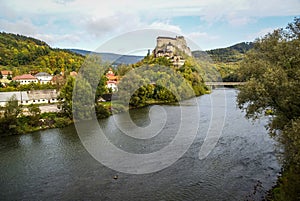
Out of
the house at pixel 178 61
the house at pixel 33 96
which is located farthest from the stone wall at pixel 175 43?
the house at pixel 33 96

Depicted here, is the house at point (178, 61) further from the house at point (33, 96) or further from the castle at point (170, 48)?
the house at point (33, 96)

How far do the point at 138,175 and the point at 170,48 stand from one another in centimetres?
6906

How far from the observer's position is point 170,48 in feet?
261

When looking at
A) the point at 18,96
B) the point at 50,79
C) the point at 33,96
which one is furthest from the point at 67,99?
the point at 50,79

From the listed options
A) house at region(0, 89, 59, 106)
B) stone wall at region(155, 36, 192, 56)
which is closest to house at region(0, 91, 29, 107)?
house at region(0, 89, 59, 106)

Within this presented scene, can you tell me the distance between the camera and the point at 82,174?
14180 millimetres

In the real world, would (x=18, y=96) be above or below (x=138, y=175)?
above

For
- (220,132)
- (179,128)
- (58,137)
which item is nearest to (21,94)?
(58,137)

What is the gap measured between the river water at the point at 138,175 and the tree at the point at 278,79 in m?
2.62

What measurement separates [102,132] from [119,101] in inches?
486

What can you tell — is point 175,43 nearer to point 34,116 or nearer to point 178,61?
point 178,61

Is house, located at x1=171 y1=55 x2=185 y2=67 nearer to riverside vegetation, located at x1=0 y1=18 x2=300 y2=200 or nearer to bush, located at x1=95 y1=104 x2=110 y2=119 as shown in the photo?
riverside vegetation, located at x1=0 y1=18 x2=300 y2=200

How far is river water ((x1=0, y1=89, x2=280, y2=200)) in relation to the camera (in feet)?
38.8

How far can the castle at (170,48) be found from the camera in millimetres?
76312
